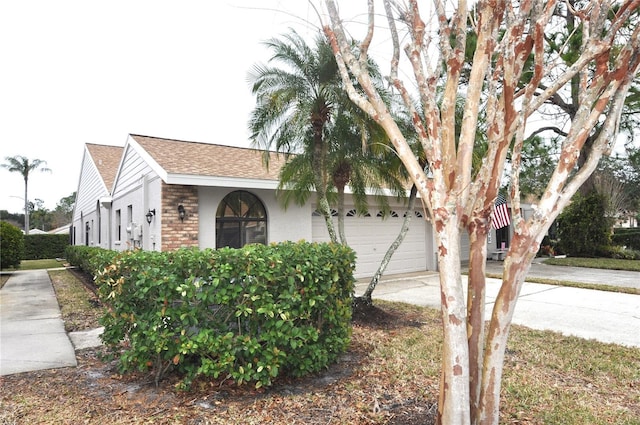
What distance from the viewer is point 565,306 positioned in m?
7.51

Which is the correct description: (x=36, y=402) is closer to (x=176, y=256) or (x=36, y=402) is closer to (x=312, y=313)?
(x=176, y=256)

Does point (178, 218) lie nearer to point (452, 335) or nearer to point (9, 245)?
point (452, 335)

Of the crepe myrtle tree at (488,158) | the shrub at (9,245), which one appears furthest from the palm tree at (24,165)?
the crepe myrtle tree at (488,158)

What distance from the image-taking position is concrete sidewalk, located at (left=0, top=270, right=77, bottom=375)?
454 centimetres

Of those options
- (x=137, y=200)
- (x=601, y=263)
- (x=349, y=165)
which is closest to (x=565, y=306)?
(x=349, y=165)

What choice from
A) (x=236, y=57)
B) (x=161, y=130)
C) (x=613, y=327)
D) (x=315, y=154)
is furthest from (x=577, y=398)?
(x=161, y=130)

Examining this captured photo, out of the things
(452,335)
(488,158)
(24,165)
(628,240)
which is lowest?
(628,240)

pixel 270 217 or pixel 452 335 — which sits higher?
pixel 270 217

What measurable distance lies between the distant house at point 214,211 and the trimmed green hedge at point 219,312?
4768mm

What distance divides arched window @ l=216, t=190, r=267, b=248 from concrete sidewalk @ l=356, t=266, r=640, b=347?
2999mm

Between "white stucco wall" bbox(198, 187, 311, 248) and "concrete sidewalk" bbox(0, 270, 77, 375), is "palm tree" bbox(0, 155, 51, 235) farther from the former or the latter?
"white stucco wall" bbox(198, 187, 311, 248)

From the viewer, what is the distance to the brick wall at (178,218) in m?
8.29

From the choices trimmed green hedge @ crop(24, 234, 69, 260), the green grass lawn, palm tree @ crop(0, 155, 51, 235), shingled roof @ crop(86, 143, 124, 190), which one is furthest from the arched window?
palm tree @ crop(0, 155, 51, 235)

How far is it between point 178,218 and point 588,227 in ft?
55.2
